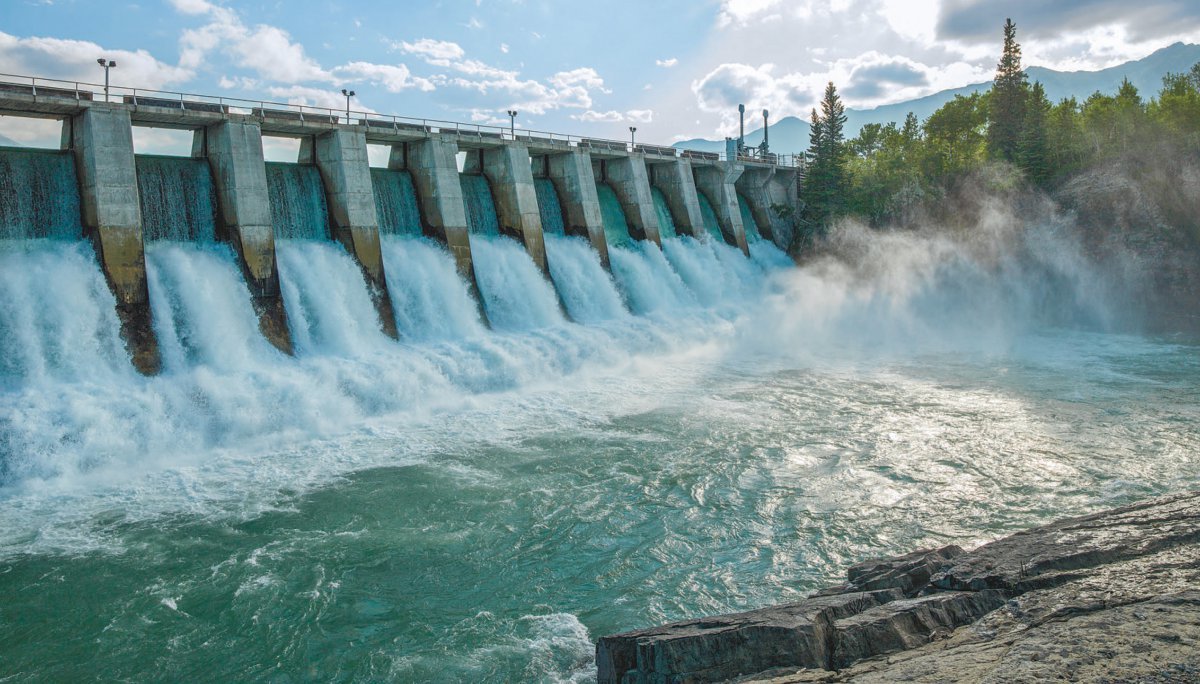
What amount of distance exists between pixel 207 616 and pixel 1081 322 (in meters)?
40.2

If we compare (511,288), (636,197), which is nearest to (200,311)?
(511,288)

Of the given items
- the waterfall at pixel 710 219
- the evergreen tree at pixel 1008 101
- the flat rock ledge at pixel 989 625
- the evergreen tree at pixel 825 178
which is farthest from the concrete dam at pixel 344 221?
the evergreen tree at pixel 1008 101

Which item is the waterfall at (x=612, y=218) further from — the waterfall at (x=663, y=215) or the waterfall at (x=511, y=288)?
the waterfall at (x=511, y=288)

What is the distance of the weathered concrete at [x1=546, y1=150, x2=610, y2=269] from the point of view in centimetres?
3562

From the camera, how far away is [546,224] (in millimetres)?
35781

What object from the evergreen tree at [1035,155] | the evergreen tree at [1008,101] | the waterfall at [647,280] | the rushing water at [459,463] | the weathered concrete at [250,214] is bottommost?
the rushing water at [459,463]

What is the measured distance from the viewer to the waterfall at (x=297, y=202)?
1024 inches

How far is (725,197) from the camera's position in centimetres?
4575

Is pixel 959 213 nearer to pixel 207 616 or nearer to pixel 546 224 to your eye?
pixel 546 224

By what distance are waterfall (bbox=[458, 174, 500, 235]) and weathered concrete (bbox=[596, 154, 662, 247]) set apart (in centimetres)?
869

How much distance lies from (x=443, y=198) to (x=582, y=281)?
7207 mm

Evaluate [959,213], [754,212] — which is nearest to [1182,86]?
[959,213]

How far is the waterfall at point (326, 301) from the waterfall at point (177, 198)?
2303mm

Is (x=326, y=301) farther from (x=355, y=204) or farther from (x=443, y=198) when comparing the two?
(x=443, y=198)
